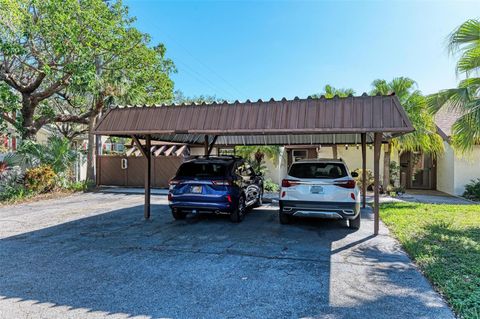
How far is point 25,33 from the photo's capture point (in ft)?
41.9

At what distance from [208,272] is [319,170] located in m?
3.67

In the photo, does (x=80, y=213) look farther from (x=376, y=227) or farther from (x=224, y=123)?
(x=376, y=227)

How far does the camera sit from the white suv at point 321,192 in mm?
A: 6711

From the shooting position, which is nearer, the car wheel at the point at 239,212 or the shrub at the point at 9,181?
the car wheel at the point at 239,212

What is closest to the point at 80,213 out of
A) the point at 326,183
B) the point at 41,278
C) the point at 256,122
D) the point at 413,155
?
the point at 41,278

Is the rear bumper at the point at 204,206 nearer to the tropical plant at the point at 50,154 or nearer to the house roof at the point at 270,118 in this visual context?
the house roof at the point at 270,118

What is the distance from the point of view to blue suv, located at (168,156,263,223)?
7.48 m

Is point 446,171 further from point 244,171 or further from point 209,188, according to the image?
point 209,188

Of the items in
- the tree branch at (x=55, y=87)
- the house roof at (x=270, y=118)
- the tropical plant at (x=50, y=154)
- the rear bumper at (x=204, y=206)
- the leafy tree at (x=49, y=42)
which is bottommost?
the rear bumper at (x=204, y=206)

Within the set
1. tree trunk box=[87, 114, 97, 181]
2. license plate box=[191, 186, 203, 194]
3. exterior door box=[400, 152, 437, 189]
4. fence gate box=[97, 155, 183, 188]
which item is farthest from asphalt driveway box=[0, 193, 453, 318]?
exterior door box=[400, 152, 437, 189]

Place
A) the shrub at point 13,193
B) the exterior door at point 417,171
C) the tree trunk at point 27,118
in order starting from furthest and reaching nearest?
the exterior door at point 417,171
the tree trunk at point 27,118
the shrub at point 13,193

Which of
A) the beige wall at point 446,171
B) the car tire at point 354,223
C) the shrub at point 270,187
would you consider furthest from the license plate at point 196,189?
the beige wall at point 446,171

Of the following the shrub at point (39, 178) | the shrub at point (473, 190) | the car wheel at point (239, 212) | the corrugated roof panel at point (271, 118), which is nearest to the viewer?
the corrugated roof panel at point (271, 118)

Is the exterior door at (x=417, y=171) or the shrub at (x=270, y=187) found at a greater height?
the exterior door at (x=417, y=171)
